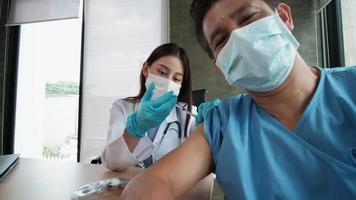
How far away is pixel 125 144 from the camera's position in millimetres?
1086

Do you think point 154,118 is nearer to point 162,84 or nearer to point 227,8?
point 162,84

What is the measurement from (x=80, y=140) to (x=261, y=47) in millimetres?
2656

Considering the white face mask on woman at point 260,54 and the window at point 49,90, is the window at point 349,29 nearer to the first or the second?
the white face mask on woman at point 260,54

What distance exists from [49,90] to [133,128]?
2.55 meters

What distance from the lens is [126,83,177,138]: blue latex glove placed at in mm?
1030

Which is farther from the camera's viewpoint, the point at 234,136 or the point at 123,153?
the point at 123,153

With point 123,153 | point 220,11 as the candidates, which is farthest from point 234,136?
point 123,153

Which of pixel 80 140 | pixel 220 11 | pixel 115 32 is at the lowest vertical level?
pixel 80 140

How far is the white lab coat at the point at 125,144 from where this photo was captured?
108 cm

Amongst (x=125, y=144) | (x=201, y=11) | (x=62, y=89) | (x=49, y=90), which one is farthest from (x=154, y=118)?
(x=49, y=90)

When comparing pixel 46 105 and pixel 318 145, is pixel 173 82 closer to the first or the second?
pixel 318 145

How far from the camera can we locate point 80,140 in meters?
2.92

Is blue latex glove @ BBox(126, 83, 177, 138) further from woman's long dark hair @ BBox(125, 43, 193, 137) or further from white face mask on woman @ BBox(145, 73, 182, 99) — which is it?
woman's long dark hair @ BBox(125, 43, 193, 137)

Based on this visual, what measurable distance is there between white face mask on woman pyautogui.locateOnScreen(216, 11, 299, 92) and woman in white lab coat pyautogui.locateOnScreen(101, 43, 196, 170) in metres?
0.43
